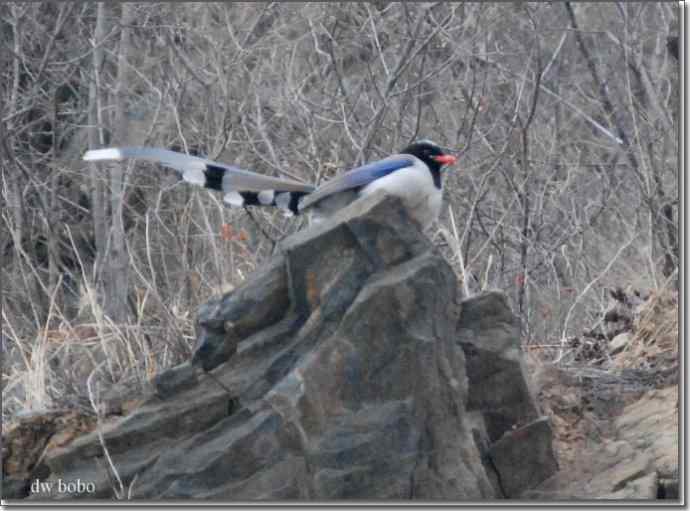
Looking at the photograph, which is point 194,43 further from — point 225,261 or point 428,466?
point 428,466

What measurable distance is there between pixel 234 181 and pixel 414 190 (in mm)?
822

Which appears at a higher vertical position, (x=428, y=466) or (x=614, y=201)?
(x=428, y=466)

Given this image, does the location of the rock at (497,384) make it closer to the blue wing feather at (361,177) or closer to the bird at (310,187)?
the bird at (310,187)

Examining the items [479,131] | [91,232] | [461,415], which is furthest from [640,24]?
[461,415]

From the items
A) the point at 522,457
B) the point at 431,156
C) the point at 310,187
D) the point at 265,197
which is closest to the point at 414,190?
the point at 431,156

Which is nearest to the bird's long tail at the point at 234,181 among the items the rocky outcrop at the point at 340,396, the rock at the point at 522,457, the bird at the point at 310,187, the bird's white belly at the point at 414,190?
the bird at the point at 310,187

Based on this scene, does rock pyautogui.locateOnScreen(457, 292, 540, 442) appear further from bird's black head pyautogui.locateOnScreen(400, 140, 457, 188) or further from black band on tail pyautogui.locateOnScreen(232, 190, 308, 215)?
black band on tail pyautogui.locateOnScreen(232, 190, 308, 215)

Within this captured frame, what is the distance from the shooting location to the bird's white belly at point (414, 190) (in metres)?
5.49

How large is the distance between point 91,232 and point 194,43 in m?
2.01

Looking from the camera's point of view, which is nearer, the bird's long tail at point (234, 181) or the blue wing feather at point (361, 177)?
the blue wing feather at point (361, 177)

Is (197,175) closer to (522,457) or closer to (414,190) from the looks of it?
(414,190)

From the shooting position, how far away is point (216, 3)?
1017 centimetres

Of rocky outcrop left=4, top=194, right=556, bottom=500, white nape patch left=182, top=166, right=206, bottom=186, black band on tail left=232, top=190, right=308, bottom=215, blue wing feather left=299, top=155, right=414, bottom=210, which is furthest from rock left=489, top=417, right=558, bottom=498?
white nape patch left=182, top=166, right=206, bottom=186

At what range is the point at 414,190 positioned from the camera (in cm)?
551
